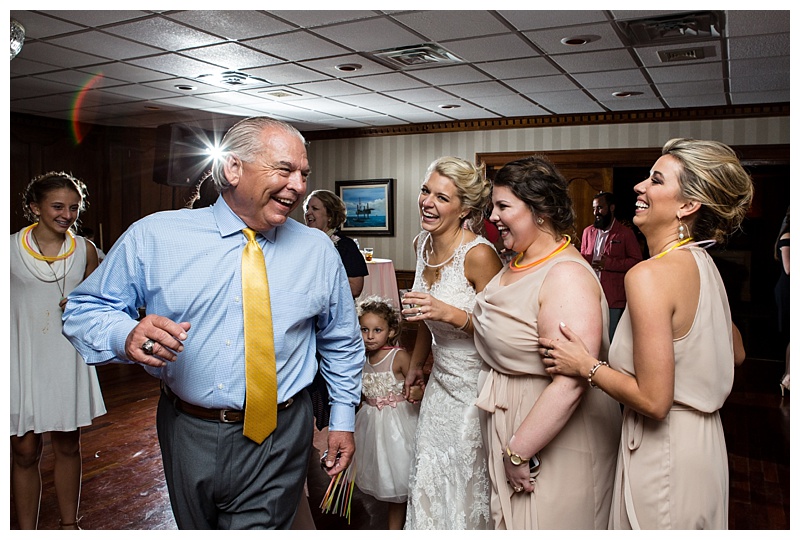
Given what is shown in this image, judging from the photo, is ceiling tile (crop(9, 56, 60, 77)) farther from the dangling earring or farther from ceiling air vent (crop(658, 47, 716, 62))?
the dangling earring

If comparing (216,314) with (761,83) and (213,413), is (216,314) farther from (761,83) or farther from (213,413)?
(761,83)

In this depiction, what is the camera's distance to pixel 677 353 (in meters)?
1.61

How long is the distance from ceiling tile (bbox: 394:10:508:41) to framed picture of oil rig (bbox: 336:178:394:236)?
188 inches

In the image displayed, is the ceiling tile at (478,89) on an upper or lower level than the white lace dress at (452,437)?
upper

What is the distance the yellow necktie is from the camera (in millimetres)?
1730

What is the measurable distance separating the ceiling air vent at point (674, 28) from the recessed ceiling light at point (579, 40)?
0.74 ft

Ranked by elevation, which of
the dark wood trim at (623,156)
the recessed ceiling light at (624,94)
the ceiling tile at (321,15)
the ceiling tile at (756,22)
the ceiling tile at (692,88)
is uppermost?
the recessed ceiling light at (624,94)

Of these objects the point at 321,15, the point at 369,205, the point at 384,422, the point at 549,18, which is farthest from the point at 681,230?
the point at 369,205

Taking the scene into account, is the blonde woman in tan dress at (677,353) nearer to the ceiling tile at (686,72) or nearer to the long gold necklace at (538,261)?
the long gold necklace at (538,261)

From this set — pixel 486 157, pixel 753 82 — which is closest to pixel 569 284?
pixel 753 82

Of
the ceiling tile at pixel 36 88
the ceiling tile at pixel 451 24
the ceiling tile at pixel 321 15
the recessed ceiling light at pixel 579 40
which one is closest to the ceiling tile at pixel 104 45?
the ceiling tile at pixel 321 15

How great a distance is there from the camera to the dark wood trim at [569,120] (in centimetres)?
743

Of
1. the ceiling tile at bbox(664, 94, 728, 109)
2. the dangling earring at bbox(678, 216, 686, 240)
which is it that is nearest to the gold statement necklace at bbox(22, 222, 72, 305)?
the dangling earring at bbox(678, 216, 686, 240)

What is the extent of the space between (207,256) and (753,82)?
6021 mm
